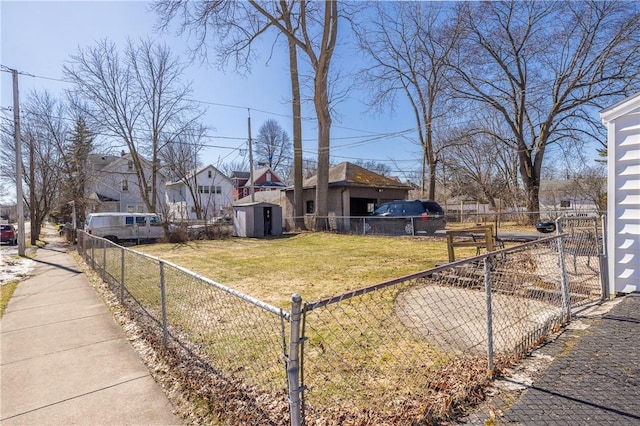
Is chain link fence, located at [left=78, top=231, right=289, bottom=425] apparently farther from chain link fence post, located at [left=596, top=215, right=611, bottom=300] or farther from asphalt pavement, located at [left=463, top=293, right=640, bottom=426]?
chain link fence post, located at [left=596, top=215, right=611, bottom=300]

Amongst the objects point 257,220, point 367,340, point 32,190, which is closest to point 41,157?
point 32,190

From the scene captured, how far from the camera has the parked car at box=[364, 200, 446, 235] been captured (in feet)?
47.0

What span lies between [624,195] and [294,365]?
5.41 m

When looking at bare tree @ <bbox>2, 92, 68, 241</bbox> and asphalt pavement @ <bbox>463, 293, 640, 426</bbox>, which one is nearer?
asphalt pavement @ <bbox>463, 293, 640, 426</bbox>

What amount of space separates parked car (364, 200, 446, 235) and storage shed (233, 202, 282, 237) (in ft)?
19.8

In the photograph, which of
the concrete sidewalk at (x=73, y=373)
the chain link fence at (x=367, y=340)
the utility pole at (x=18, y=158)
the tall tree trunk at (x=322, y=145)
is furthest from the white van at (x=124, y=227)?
the chain link fence at (x=367, y=340)

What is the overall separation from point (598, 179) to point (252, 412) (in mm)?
35094

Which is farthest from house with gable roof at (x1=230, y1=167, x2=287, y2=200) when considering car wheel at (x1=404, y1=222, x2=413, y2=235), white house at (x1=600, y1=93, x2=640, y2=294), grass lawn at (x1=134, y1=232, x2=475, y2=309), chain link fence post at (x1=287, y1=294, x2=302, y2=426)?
chain link fence post at (x1=287, y1=294, x2=302, y2=426)

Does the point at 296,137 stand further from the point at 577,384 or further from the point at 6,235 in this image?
the point at 577,384

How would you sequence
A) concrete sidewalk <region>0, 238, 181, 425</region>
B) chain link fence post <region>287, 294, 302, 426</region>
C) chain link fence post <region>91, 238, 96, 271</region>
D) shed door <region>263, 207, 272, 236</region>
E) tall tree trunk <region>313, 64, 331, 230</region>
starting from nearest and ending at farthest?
chain link fence post <region>287, 294, 302, 426</region> → concrete sidewalk <region>0, 238, 181, 425</region> → chain link fence post <region>91, 238, 96, 271</region> → tall tree trunk <region>313, 64, 331, 230</region> → shed door <region>263, 207, 272, 236</region>

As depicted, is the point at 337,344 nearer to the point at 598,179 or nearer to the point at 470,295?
the point at 470,295

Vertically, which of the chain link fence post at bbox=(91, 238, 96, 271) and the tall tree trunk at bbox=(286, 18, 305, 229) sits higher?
the tall tree trunk at bbox=(286, 18, 305, 229)

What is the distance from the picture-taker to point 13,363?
3.56 m

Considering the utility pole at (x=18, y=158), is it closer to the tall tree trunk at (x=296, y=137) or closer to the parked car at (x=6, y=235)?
the parked car at (x=6, y=235)
